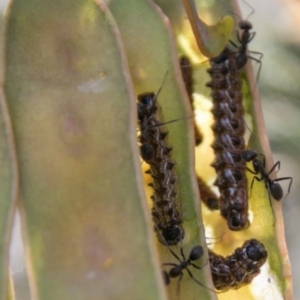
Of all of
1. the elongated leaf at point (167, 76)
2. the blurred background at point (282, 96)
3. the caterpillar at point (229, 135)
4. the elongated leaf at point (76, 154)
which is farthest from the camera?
the blurred background at point (282, 96)

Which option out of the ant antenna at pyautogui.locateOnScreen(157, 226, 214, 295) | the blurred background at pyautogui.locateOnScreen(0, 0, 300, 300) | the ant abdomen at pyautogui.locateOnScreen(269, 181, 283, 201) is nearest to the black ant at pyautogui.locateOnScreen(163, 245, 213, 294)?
the ant antenna at pyautogui.locateOnScreen(157, 226, 214, 295)

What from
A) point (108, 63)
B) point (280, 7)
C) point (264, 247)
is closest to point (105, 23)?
point (108, 63)

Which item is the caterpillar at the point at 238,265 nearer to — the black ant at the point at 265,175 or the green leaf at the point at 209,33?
the black ant at the point at 265,175

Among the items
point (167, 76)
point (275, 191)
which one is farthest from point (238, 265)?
point (167, 76)

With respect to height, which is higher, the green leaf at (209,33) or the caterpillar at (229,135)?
the green leaf at (209,33)

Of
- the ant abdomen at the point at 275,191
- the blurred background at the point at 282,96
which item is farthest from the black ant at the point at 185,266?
the blurred background at the point at 282,96
